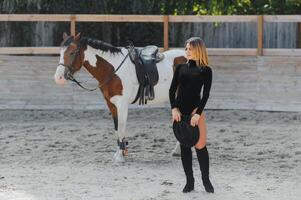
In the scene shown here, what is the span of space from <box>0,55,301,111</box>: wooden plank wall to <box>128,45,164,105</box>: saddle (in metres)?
4.02

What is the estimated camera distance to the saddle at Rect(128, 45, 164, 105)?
9305 mm

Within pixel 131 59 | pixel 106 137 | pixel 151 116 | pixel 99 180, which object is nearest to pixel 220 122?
pixel 151 116

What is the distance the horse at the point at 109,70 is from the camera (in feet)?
29.1

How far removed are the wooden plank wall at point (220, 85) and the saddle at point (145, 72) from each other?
402cm

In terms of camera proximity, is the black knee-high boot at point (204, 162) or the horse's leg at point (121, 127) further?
the horse's leg at point (121, 127)

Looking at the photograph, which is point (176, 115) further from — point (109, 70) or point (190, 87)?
point (109, 70)

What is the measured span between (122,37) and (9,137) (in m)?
6.07

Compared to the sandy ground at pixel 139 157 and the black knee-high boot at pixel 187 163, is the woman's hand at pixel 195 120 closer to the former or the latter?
the black knee-high boot at pixel 187 163

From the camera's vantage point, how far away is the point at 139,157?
927 cm

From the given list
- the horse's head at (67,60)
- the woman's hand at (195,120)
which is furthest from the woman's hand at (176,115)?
the horse's head at (67,60)

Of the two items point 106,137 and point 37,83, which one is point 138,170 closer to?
point 106,137

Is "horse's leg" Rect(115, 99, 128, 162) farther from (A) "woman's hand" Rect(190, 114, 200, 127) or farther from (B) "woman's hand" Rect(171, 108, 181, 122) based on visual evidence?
(A) "woman's hand" Rect(190, 114, 200, 127)

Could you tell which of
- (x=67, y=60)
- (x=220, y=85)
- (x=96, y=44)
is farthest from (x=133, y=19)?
(x=67, y=60)

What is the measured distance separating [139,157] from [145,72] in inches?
→ 44.5
